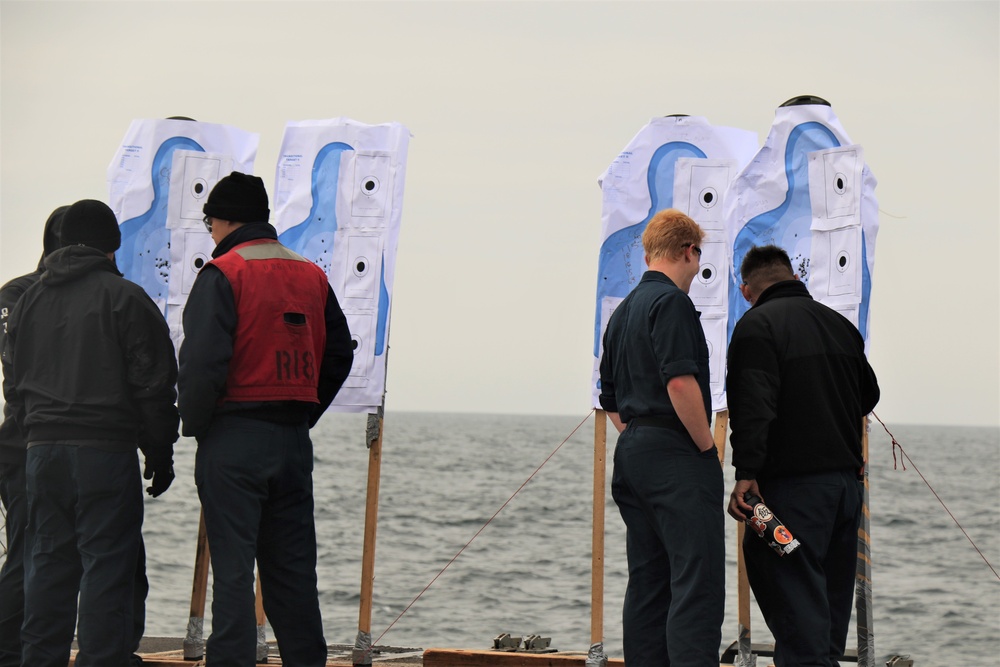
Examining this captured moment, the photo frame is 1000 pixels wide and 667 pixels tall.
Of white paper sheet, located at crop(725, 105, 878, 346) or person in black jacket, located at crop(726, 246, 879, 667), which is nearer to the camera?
person in black jacket, located at crop(726, 246, 879, 667)

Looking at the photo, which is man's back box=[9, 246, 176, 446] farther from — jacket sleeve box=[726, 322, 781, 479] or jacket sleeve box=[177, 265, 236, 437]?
jacket sleeve box=[726, 322, 781, 479]

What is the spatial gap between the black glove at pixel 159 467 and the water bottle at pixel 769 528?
1833mm

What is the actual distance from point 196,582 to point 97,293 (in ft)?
5.40

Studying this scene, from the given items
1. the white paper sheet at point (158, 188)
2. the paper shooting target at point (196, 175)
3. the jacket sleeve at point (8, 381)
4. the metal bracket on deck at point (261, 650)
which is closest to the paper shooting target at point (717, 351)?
the metal bracket on deck at point (261, 650)

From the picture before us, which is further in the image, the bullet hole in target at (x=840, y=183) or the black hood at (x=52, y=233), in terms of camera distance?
the bullet hole in target at (x=840, y=183)

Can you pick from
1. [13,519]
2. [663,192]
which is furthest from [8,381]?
[663,192]

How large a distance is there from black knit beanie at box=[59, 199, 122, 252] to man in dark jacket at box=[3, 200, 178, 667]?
65mm

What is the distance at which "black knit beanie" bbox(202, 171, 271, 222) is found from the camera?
366 centimetres

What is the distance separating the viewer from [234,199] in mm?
3672

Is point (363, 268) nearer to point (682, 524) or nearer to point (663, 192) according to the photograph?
point (663, 192)

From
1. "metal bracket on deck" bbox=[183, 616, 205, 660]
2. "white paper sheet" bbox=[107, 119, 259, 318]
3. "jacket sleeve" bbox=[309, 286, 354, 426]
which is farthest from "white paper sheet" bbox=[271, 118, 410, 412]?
"jacket sleeve" bbox=[309, 286, 354, 426]

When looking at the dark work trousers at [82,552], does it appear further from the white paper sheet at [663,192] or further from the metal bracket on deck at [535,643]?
the white paper sheet at [663,192]

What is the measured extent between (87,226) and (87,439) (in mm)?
719

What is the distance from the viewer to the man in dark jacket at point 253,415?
341 centimetres
